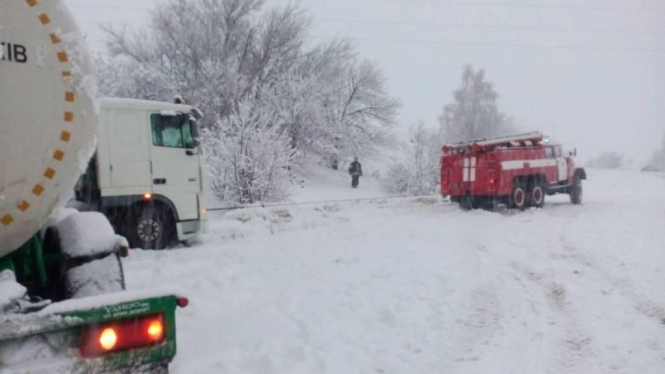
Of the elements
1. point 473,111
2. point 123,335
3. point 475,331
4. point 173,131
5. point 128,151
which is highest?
point 473,111

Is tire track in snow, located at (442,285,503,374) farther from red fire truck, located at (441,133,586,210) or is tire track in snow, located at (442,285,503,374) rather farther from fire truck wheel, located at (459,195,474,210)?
fire truck wheel, located at (459,195,474,210)

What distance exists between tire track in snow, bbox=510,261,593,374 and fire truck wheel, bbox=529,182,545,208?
11.4 meters

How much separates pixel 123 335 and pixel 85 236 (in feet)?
3.10

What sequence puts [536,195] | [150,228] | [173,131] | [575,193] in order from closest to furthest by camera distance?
1. [150,228]
2. [173,131]
3. [536,195]
4. [575,193]

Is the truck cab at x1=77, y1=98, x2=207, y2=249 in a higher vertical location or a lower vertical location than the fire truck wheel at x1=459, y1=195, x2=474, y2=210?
higher

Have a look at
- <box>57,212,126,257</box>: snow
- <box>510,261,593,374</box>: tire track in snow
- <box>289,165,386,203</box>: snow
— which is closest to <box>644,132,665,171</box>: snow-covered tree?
<box>289,165,386,203</box>: snow

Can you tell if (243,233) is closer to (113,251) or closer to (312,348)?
(312,348)

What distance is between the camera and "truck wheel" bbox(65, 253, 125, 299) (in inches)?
120

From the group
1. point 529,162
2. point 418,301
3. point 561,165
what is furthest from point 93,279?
point 561,165

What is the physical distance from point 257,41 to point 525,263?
2479cm

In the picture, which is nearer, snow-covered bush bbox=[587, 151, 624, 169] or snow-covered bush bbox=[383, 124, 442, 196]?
snow-covered bush bbox=[383, 124, 442, 196]

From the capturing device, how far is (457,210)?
58.5 feet

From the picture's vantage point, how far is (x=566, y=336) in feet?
16.3

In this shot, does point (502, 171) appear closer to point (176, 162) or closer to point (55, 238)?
point (176, 162)
